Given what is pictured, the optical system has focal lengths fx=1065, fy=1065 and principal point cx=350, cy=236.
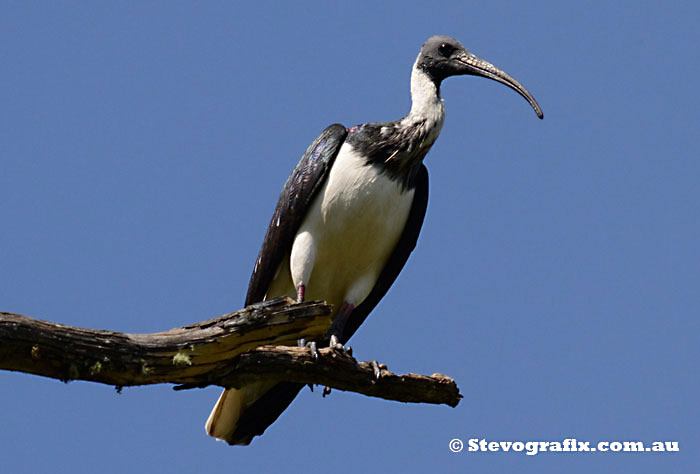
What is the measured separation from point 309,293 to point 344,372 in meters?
1.80

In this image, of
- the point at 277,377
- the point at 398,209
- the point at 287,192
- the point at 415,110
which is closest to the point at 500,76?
the point at 415,110

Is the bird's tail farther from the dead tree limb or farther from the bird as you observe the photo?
the dead tree limb

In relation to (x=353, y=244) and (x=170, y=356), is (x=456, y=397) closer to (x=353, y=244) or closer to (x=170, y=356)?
(x=353, y=244)

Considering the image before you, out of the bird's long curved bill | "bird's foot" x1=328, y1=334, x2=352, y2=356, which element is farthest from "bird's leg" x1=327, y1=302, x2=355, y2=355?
the bird's long curved bill

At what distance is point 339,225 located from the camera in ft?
32.6

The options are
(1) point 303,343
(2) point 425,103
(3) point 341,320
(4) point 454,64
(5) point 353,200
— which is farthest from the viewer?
(4) point 454,64

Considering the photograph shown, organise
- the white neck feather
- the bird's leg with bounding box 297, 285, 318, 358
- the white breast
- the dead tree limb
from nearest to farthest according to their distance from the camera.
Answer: the dead tree limb → the bird's leg with bounding box 297, 285, 318, 358 → the white breast → the white neck feather

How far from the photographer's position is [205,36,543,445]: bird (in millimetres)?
9953

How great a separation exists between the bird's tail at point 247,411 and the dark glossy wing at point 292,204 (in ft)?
2.92

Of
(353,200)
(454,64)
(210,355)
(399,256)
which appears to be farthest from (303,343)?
(454,64)

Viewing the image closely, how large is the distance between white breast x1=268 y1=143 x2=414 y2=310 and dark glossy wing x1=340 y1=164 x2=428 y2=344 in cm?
24

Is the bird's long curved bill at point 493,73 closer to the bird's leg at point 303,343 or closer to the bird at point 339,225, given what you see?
the bird at point 339,225

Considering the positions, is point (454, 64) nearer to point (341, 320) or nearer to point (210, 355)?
point (341, 320)

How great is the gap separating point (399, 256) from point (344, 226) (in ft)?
2.98
